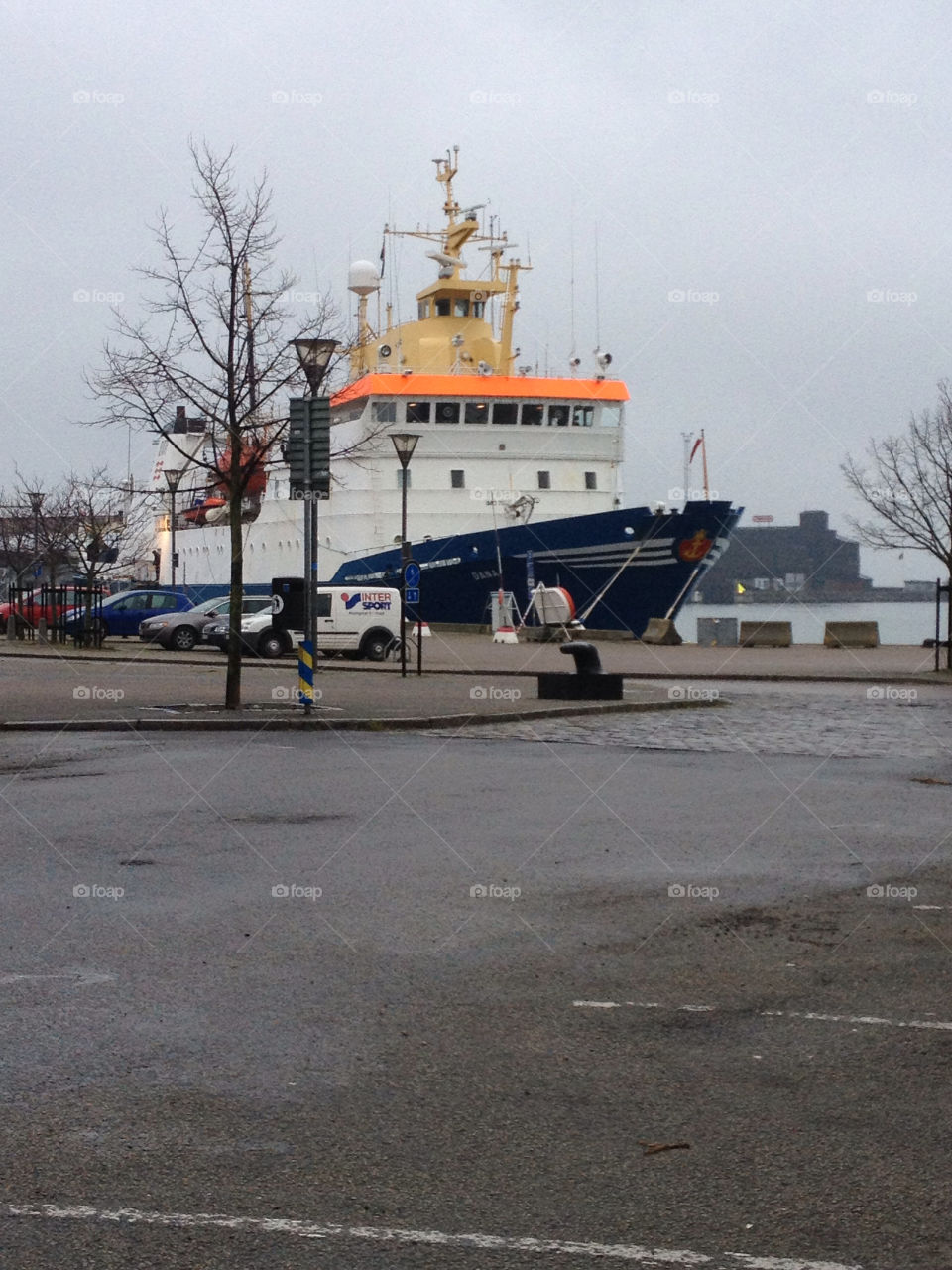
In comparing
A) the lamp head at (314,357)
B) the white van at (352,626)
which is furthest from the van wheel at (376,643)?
the lamp head at (314,357)

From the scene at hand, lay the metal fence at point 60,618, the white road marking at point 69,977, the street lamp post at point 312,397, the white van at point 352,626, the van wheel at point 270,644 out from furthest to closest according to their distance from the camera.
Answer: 1. the metal fence at point 60,618
2. the van wheel at point 270,644
3. the white van at point 352,626
4. the street lamp post at point 312,397
5. the white road marking at point 69,977

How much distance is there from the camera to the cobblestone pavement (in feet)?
56.1

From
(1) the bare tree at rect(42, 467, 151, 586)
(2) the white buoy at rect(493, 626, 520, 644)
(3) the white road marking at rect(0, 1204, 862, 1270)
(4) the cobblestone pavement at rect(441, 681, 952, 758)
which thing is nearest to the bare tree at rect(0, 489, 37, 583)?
(1) the bare tree at rect(42, 467, 151, 586)

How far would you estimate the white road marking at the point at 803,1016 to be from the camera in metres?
5.71

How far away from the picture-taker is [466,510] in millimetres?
49406

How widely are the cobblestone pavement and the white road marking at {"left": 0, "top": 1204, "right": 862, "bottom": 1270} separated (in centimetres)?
1286

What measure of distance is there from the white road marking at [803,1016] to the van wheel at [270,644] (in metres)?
32.6

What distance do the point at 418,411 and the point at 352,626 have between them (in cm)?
1295

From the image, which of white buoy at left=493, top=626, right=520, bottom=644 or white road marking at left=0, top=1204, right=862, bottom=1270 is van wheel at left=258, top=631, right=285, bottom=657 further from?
white road marking at left=0, top=1204, right=862, bottom=1270

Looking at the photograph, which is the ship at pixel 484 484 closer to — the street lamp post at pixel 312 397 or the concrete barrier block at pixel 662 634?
the concrete barrier block at pixel 662 634

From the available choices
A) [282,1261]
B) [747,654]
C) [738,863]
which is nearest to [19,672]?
[747,654]

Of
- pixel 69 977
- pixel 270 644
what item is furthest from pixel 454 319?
pixel 69 977

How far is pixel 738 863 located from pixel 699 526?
125ft

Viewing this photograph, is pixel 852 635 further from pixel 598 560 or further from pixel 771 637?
pixel 598 560
